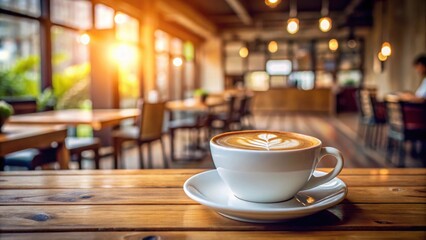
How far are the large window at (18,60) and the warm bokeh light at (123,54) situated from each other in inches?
51.0

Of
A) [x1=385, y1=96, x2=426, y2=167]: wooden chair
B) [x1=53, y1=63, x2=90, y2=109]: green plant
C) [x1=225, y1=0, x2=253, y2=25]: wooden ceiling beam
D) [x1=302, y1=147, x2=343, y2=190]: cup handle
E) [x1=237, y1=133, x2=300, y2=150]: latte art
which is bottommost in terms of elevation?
[x1=385, y1=96, x2=426, y2=167]: wooden chair

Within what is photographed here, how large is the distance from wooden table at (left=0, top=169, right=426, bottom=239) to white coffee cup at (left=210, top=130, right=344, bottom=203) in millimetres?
54

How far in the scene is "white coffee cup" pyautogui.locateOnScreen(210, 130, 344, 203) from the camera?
0.57 m

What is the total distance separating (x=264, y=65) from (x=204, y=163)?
34.2 ft

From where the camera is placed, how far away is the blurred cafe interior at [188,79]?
13.4 ft

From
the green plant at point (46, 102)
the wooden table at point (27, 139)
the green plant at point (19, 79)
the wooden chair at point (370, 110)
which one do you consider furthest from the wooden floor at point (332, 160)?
the wooden table at point (27, 139)

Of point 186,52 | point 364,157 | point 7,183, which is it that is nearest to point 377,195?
point 7,183

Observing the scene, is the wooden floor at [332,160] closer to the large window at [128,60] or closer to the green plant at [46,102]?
the green plant at [46,102]

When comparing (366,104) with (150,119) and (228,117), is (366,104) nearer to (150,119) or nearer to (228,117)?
(228,117)

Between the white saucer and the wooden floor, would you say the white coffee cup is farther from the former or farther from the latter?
the wooden floor

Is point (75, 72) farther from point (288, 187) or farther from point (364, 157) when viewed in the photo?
point (288, 187)

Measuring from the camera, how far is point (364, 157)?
17.5ft

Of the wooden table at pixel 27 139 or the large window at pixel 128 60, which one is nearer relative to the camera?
the wooden table at pixel 27 139

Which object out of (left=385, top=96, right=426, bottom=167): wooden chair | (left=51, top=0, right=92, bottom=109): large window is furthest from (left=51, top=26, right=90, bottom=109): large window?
(left=385, top=96, right=426, bottom=167): wooden chair
